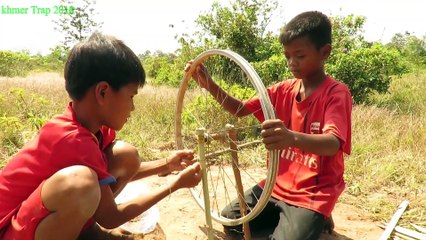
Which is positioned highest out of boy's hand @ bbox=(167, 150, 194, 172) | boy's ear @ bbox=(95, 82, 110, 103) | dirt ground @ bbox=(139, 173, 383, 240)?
boy's ear @ bbox=(95, 82, 110, 103)

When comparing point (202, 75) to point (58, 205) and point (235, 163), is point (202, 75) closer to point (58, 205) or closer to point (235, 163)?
point (235, 163)

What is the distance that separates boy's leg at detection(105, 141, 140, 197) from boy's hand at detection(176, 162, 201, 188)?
0.42 m

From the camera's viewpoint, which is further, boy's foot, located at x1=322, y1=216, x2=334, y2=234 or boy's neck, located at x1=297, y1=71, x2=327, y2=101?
boy's foot, located at x1=322, y1=216, x2=334, y2=234

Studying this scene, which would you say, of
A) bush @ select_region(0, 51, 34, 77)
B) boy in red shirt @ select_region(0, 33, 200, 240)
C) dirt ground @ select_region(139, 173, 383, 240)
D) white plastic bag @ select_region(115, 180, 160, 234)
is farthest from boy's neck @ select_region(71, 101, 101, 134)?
bush @ select_region(0, 51, 34, 77)

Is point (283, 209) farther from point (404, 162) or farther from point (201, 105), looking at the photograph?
point (404, 162)

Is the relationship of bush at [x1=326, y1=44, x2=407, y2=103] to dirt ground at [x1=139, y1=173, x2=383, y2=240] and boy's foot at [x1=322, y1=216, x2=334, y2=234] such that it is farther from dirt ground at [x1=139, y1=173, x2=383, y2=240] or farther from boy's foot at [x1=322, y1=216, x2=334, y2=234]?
boy's foot at [x1=322, y1=216, x2=334, y2=234]

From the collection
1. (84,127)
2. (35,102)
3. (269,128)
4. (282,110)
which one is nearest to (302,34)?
(282,110)

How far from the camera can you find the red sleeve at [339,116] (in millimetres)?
1875

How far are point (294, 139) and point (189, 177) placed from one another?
506 millimetres

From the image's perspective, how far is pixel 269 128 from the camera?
1.60 meters

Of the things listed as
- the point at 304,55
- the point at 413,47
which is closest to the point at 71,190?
the point at 304,55

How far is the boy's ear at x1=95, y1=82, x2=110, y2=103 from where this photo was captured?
1521 mm

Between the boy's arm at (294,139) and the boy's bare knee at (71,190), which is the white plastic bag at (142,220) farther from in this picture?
the boy's arm at (294,139)

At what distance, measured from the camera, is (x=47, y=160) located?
4.79 feet
